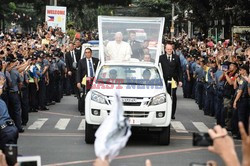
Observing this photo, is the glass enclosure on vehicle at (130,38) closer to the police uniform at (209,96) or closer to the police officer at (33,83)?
the police officer at (33,83)

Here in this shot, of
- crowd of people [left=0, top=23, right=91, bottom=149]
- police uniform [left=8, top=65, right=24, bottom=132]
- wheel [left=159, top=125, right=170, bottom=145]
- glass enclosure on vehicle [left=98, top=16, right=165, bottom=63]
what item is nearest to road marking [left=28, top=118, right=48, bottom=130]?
crowd of people [left=0, top=23, right=91, bottom=149]

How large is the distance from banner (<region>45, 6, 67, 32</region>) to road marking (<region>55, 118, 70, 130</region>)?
21.6m

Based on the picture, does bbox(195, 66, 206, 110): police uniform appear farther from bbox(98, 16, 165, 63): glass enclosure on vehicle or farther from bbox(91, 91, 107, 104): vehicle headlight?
bbox(91, 91, 107, 104): vehicle headlight

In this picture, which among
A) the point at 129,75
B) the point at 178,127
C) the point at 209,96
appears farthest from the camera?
the point at 209,96

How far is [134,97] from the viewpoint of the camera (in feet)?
53.2

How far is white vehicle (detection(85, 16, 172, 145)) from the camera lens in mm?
16203

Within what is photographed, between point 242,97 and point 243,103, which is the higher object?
point 242,97

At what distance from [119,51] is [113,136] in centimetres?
1467

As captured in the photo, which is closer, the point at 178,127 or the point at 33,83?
the point at 178,127

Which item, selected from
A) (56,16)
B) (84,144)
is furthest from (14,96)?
(56,16)

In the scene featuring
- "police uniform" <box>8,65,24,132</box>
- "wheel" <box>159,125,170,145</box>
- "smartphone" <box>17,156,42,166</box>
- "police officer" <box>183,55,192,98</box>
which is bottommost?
"police officer" <box>183,55,192,98</box>

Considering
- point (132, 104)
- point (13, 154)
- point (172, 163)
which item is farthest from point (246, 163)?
point (132, 104)

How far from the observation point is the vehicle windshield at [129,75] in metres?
17.0

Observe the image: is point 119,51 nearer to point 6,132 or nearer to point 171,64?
point 171,64
